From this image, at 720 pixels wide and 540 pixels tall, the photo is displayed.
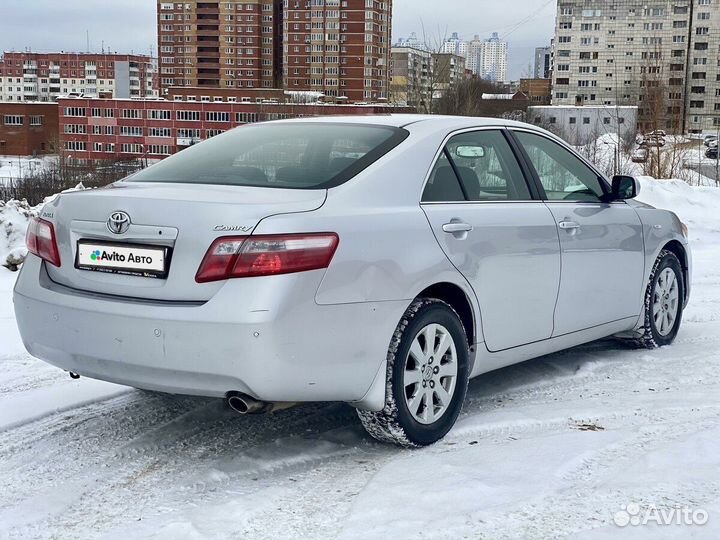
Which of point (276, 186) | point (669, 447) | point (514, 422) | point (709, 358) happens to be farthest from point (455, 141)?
point (709, 358)

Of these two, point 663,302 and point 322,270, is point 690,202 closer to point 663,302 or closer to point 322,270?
point 663,302

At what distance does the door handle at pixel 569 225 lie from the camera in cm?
502

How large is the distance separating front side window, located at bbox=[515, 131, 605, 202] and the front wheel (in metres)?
1.30

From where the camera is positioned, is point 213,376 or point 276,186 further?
point 276,186

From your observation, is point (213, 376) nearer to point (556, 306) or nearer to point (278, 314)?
point (278, 314)

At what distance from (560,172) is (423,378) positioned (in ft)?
6.27

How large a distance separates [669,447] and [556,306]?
1118 mm

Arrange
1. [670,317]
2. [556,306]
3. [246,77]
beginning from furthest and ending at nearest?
1. [246,77]
2. [670,317]
3. [556,306]

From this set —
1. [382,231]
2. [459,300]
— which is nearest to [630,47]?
[459,300]

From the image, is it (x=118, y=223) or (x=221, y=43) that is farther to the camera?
(x=221, y=43)

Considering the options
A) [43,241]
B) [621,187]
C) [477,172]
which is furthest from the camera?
[621,187]

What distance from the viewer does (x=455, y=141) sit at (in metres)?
4.61

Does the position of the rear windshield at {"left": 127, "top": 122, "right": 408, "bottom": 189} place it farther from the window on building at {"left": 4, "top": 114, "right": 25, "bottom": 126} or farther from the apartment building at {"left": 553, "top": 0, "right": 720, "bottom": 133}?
the window on building at {"left": 4, "top": 114, "right": 25, "bottom": 126}

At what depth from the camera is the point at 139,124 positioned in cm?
11144
